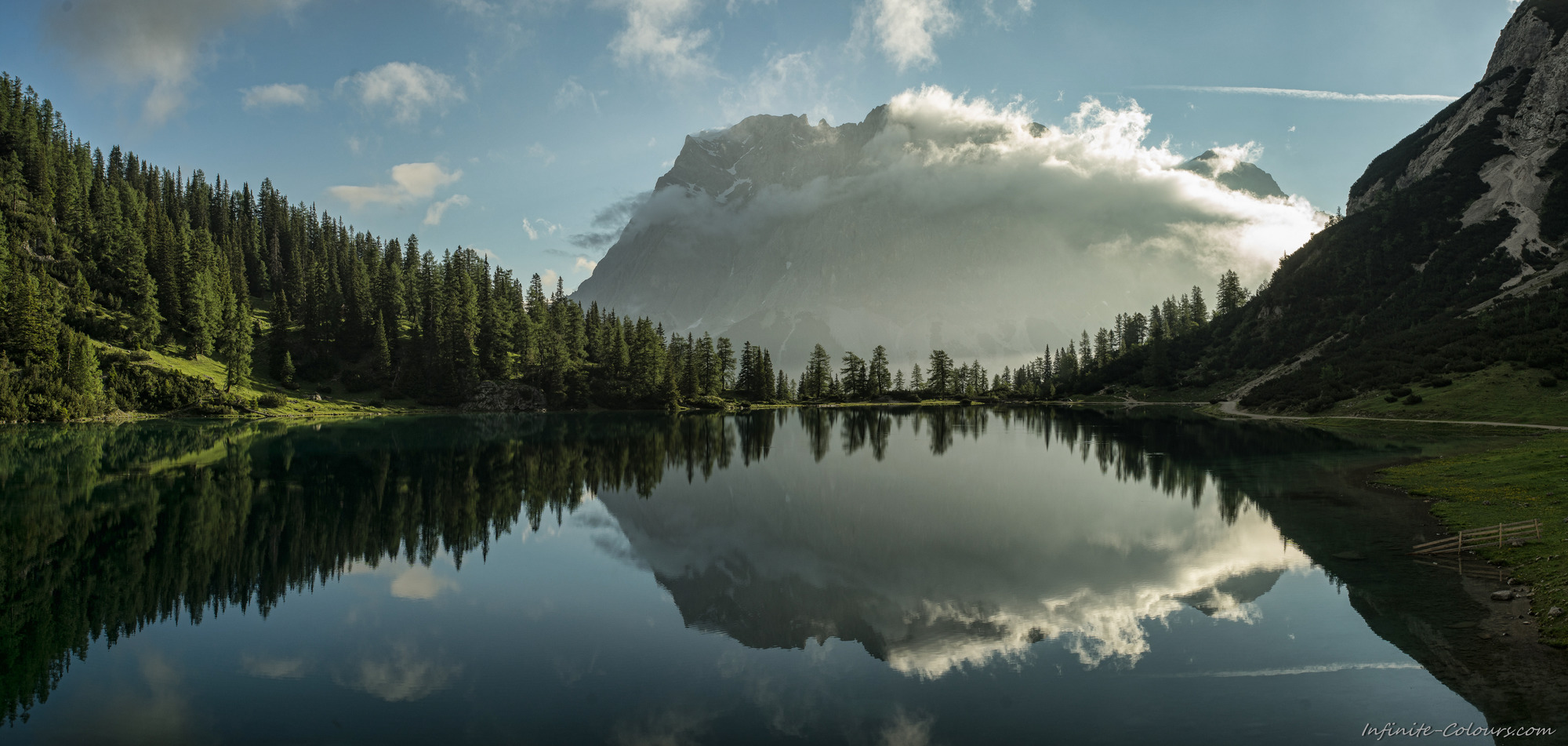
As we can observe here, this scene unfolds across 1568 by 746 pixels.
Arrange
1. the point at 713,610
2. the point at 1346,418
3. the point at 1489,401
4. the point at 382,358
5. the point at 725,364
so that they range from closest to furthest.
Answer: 1. the point at 713,610
2. the point at 1489,401
3. the point at 1346,418
4. the point at 382,358
5. the point at 725,364

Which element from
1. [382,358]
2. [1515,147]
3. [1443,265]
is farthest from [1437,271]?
[382,358]

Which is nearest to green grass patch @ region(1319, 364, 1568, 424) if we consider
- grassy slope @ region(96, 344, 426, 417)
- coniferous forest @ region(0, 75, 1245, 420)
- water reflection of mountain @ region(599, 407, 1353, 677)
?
water reflection of mountain @ region(599, 407, 1353, 677)

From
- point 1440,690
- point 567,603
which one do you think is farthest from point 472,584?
point 1440,690

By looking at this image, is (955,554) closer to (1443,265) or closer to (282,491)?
(282,491)

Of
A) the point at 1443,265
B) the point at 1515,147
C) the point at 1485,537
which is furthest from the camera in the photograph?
the point at 1515,147

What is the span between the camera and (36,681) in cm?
1429

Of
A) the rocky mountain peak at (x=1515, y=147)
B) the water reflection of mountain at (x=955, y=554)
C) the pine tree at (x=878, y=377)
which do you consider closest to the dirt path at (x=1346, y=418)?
the water reflection of mountain at (x=955, y=554)

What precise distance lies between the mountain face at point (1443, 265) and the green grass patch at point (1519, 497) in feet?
170

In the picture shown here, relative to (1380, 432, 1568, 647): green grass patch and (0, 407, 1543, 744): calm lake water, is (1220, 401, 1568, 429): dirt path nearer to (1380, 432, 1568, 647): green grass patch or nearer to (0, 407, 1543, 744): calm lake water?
(1380, 432, 1568, 647): green grass patch

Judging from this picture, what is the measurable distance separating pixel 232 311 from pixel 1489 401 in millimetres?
175409

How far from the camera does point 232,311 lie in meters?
115

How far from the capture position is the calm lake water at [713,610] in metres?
13.1

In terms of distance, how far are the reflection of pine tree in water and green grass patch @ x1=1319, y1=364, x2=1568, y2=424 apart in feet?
49.8

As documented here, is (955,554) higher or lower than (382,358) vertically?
lower
